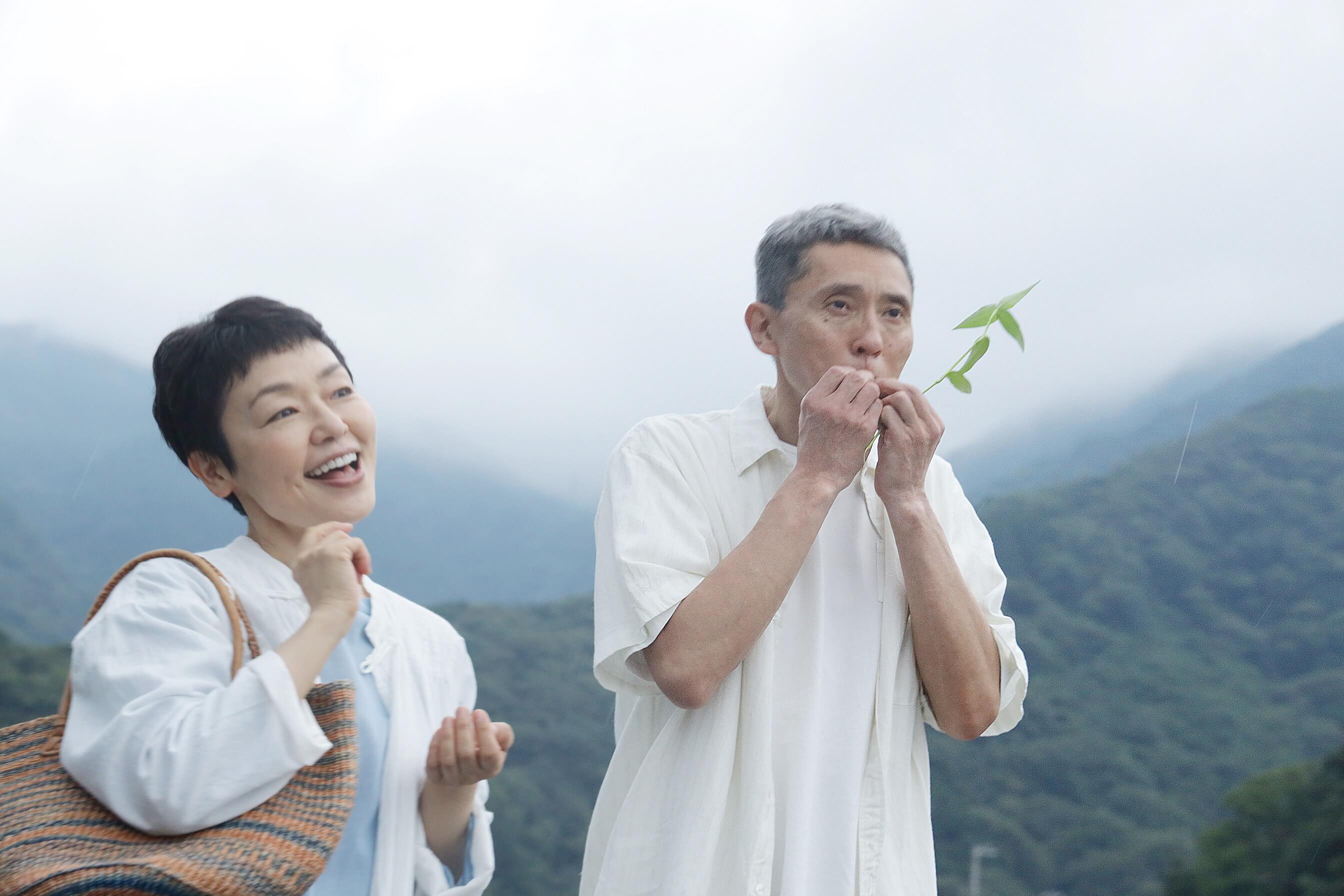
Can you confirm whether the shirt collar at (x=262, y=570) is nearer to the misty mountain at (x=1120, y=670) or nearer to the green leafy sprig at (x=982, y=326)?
the green leafy sprig at (x=982, y=326)

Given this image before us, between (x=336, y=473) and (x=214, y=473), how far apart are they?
0.71ft

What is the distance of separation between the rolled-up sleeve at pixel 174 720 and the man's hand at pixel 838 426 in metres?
0.92

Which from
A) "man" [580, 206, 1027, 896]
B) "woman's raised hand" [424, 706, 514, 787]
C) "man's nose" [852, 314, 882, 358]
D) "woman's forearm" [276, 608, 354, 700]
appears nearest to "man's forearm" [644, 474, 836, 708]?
"man" [580, 206, 1027, 896]

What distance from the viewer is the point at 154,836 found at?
5.05 feet

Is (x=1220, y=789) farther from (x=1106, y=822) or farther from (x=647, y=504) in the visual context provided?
(x=647, y=504)

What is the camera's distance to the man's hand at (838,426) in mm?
2004

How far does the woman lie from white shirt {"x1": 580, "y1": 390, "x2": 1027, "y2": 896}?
261 millimetres

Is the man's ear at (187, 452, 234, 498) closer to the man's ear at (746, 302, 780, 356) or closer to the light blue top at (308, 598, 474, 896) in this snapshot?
the light blue top at (308, 598, 474, 896)

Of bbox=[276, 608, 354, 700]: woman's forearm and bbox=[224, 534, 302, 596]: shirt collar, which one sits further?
bbox=[224, 534, 302, 596]: shirt collar

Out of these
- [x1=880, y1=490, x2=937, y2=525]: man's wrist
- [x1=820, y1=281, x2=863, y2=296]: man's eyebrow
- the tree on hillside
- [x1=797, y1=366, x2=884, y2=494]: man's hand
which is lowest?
[x1=880, y1=490, x2=937, y2=525]: man's wrist

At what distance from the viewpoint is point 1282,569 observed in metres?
25.8

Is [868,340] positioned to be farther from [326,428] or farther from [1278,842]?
[1278,842]

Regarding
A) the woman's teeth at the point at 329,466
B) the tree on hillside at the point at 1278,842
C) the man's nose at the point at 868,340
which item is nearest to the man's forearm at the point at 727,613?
the man's nose at the point at 868,340

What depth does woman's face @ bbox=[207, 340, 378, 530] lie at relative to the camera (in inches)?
75.4
